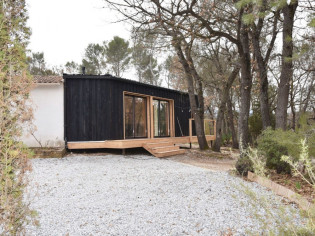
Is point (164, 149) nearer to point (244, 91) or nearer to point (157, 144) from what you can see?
point (157, 144)

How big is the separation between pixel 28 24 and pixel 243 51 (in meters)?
5.91

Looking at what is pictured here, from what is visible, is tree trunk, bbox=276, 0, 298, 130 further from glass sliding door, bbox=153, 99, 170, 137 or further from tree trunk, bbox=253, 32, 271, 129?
glass sliding door, bbox=153, 99, 170, 137

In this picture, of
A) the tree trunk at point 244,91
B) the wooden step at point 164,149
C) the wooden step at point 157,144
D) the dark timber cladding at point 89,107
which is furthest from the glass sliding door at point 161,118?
the tree trunk at point 244,91

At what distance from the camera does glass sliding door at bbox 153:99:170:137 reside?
1163 centimetres

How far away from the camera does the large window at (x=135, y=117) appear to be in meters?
10.2

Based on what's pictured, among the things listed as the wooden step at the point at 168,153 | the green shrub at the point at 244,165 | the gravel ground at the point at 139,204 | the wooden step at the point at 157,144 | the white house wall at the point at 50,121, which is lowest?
the gravel ground at the point at 139,204

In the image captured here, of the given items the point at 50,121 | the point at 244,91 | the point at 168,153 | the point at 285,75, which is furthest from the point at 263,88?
the point at 50,121

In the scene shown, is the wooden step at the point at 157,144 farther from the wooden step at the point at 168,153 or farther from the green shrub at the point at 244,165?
the green shrub at the point at 244,165

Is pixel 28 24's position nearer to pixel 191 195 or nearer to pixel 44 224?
pixel 44 224

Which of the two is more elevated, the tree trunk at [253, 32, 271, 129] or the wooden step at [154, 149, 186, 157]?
the tree trunk at [253, 32, 271, 129]

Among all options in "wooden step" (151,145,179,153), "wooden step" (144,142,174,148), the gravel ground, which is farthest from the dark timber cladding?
the gravel ground

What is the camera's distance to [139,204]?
387cm

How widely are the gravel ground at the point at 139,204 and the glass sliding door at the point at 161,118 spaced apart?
5482 mm

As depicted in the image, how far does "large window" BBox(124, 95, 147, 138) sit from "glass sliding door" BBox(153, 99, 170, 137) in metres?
0.66
